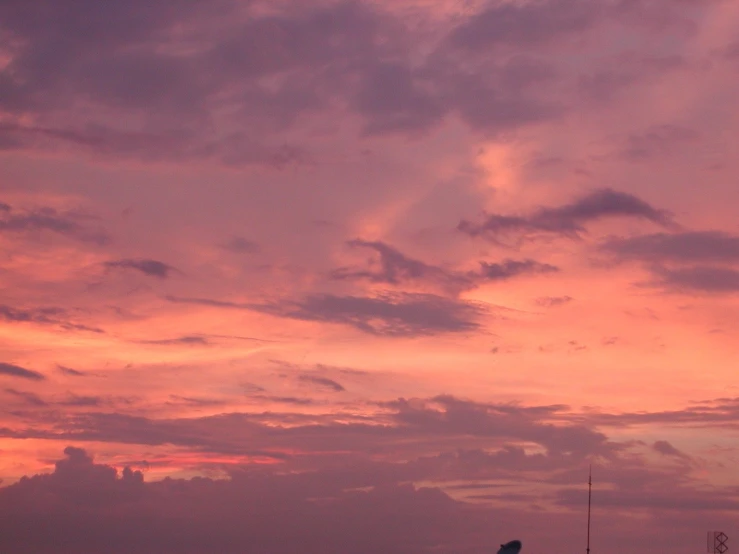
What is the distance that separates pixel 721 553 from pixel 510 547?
51.6 m

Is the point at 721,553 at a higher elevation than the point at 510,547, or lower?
higher

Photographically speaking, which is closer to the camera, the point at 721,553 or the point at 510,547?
the point at 721,553

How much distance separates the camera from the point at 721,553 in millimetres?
89188

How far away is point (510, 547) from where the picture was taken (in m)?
102
